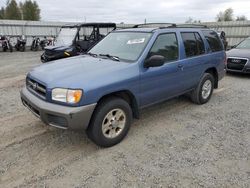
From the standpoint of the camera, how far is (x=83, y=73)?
3359 mm

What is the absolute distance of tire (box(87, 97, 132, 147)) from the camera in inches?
130

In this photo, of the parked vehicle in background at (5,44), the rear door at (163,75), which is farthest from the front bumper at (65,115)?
the parked vehicle in background at (5,44)

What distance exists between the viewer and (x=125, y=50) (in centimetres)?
412

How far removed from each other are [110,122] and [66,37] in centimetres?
787

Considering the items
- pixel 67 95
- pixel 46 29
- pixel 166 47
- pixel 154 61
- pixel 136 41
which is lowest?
pixel 67 95

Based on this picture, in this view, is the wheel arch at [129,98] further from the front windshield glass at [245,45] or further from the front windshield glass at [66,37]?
the front windshield glass at [245,45]

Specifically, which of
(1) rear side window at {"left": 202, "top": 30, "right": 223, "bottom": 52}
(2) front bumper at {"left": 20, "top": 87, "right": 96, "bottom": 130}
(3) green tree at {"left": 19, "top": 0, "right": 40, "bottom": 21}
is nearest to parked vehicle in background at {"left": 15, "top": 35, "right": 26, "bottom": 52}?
(1) rear side window at {"left": 202, "top": 30, "right": 223, "bottom": 52}

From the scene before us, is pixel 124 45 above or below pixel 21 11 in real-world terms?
below

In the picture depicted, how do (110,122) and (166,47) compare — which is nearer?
(110,122)

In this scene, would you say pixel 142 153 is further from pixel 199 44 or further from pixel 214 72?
pixel 214 72

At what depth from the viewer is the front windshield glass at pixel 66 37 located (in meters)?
Answer: 10.1

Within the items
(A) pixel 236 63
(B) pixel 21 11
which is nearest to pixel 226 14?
(B) pixel 21 11

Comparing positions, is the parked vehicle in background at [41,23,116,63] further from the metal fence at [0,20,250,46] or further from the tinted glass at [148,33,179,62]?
the metal fence at [0,20,250,46]

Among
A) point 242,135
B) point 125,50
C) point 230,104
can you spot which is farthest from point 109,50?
point 230,104
